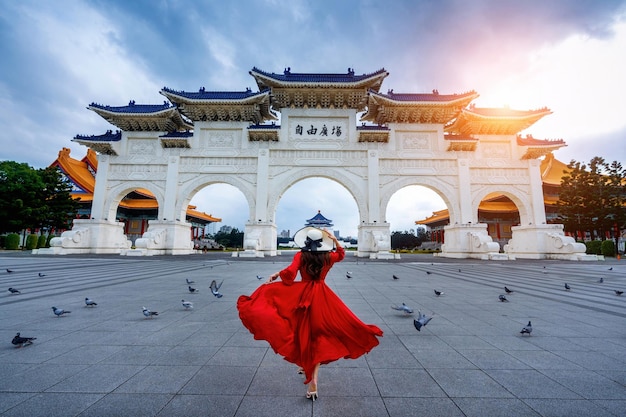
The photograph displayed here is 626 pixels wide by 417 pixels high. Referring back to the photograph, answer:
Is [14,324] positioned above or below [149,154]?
below

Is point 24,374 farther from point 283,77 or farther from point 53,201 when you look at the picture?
point 53,201

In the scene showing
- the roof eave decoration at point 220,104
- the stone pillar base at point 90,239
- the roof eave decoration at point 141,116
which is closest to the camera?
the stone pillar base at point 90,239

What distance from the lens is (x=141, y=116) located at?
20.2 m

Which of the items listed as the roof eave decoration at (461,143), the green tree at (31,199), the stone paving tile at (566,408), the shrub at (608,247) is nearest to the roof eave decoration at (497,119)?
the roof eave decoration at (461,143)

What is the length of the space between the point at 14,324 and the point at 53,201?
24.7 metres

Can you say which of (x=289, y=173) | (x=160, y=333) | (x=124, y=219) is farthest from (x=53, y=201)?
(x=160, y=333)

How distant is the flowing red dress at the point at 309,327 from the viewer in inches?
77.4

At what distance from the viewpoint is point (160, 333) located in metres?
3.24

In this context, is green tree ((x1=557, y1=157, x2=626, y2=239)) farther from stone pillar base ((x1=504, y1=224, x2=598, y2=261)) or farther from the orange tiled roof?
the orange tiled roof

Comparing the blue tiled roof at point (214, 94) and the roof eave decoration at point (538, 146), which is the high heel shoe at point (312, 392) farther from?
the roof eave decoration at point (538, 146)

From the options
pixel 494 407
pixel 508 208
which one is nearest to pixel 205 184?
pixel 494 407

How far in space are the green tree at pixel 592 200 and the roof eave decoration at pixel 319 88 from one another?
1728cm

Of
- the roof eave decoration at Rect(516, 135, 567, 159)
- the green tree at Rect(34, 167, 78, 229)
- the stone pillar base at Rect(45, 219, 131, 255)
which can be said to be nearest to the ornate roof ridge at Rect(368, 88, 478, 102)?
the roof eave decoration at Rect(516, 135, 567, 159)

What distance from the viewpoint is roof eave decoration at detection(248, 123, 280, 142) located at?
19.5 meters
